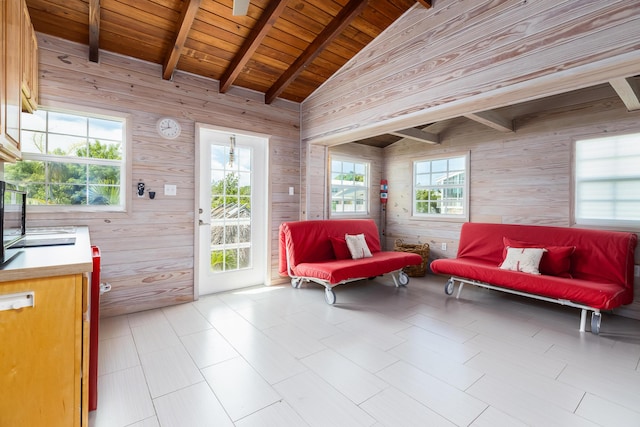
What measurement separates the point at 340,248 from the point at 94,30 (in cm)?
319

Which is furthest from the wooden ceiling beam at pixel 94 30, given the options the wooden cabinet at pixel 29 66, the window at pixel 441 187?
the window at pixel 441 187

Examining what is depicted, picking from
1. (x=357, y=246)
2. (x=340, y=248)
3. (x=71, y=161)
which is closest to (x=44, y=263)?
(x=71, y=161)

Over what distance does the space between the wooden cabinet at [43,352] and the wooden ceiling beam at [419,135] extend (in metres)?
3.83

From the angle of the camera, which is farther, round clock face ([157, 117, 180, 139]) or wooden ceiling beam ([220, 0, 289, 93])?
round clock face ([157, 117, 180, 139])

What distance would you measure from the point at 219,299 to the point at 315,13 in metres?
3.15

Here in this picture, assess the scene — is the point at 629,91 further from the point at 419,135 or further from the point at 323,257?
the point at 323,257

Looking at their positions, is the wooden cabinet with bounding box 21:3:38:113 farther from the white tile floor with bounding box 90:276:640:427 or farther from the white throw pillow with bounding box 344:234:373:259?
the white throw pillow with bounding box 344:234:373:259

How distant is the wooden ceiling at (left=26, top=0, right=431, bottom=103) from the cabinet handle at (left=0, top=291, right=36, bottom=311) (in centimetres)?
224

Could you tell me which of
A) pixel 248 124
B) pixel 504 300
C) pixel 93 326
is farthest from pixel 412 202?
pixel 93 326

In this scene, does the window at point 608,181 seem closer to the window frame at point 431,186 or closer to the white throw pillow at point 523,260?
the white throw pillow at point 523,260

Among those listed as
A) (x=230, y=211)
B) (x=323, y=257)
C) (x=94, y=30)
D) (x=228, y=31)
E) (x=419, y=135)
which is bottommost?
(x=323, y=257)

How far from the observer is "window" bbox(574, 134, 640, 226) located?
309cm

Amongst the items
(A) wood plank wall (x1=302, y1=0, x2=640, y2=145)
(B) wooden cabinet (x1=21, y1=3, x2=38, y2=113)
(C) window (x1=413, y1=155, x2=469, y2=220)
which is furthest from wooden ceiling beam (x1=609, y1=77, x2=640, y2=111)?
(B) wooden cabinet (x1=21, y1=3, x2=38, y2=113)

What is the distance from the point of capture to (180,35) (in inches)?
102
